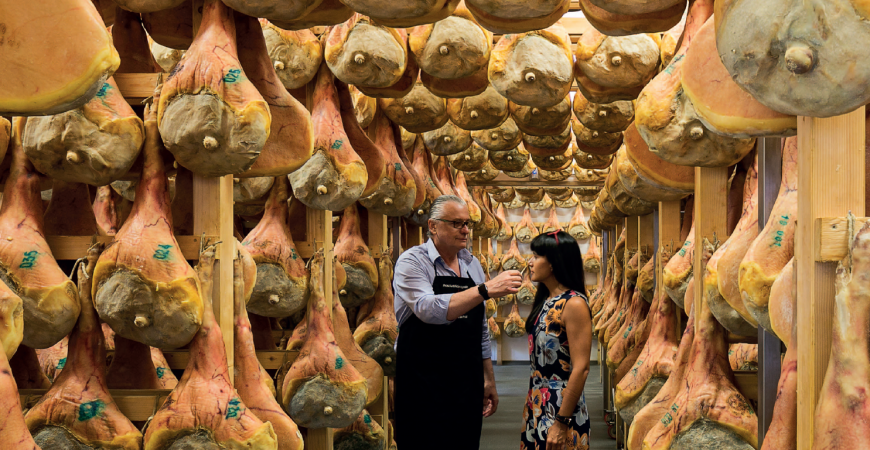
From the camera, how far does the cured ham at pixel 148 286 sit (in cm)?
225

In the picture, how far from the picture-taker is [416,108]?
514 cm

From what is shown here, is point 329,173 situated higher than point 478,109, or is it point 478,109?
point 478,109

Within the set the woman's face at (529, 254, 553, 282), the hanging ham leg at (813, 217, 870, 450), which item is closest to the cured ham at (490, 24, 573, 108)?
the woman's face at (529, 254, 553, 282)

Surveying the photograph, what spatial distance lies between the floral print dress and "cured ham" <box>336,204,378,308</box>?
139 centimetres

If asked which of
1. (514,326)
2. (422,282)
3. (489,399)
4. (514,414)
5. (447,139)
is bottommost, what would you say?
(514,414)

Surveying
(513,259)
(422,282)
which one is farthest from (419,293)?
(513,259)

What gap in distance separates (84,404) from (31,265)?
0.42 m

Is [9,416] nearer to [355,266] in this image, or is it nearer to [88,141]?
[88,141]

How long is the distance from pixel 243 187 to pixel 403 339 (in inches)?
49.4

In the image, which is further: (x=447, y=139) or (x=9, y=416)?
(x=447, y=139)

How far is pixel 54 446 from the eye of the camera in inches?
91.1

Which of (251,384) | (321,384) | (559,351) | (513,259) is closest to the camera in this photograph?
(251,384)

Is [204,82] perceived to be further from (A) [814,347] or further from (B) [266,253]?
(A) [814,347]

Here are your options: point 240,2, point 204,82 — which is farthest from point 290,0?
point 204,82
